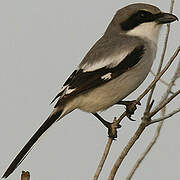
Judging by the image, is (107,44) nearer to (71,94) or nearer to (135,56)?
(135,56)

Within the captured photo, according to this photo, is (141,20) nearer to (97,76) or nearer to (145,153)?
(97,76)

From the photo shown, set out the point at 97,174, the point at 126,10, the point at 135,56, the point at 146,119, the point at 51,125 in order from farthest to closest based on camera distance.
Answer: the point at 126,10 < the point at 135,56 < the point at 51,125 < the point at 146,119 < the point at 97,174

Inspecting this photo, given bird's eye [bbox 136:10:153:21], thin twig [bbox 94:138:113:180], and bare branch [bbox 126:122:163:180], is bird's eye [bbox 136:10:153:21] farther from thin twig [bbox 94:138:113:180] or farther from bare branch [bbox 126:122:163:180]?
thin twig [bbox 94:138:113:180]

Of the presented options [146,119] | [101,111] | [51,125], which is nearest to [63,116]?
[51,125]

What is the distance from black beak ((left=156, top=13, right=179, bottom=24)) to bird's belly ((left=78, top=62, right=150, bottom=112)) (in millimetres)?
433

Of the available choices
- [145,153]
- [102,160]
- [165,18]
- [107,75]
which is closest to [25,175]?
[102,160]

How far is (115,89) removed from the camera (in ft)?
11.4

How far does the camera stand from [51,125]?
3.27 m

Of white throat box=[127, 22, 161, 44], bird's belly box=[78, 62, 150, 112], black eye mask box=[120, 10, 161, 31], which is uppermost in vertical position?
black eye mask box=[120, 10, 161, 31]

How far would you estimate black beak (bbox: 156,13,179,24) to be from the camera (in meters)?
3.60

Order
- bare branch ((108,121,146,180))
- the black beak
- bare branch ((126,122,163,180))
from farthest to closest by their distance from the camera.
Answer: the black beak < bare branch ((126,122,163,180)) < bare branch ((108,121,146,180))

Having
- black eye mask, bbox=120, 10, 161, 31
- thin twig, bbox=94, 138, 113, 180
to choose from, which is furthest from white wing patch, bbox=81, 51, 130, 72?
thin twig, bbox=94, 138, 113, 180

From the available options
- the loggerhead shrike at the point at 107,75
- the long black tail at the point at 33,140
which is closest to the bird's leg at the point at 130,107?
the loggerhead shrike at the point at 107,75

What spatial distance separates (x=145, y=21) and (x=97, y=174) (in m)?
1.69
